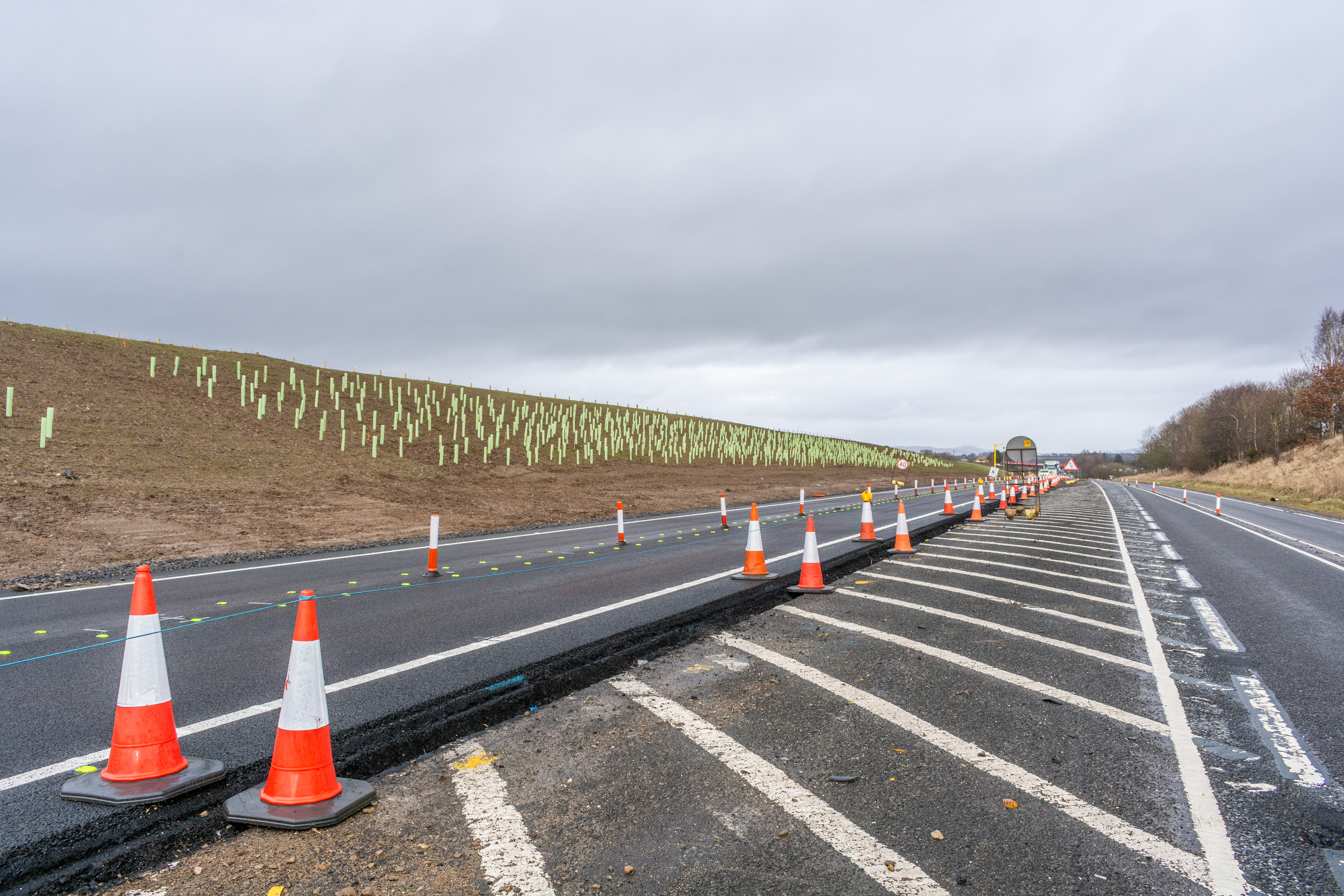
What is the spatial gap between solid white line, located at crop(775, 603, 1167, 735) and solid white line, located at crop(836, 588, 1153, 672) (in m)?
1.00

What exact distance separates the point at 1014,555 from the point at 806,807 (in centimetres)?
1015

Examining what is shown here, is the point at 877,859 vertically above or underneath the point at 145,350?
→ underneath

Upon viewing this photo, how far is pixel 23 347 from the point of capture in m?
33.4

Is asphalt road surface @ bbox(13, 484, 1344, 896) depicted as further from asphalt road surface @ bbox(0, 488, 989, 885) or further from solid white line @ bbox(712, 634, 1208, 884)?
asphalt road surface @ bbox(0, 488, 989, 885)

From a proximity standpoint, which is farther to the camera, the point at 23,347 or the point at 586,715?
the point at 23,347

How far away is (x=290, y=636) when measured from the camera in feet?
21.2

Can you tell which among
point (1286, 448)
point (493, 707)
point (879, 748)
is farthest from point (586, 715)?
point (1286, 448)

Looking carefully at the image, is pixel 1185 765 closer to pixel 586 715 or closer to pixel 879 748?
pixel 879 748

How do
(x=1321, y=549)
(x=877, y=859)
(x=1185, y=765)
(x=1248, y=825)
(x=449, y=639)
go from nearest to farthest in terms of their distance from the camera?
(x=877, y=859) → (x=1248, y=825) → (x=1185, y=765) → (x=449, y=639) → (x=1321, y=549)

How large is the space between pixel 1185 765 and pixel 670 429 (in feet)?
203

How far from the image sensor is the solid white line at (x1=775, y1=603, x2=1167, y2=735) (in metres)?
4.26

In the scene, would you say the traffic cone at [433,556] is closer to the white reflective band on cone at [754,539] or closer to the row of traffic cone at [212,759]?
the white reflective band on cone at [754,539]

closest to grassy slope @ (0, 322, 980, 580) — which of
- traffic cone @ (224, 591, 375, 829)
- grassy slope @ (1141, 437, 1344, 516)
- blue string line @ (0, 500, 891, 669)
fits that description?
blue string line @ (0, 500, 891, 669)

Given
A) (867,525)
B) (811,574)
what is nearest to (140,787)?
(811,574)
